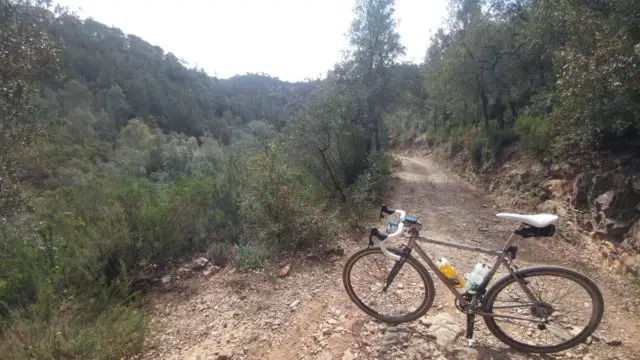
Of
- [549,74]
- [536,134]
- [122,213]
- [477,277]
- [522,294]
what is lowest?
[122,213]

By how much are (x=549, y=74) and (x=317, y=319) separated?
13365mm

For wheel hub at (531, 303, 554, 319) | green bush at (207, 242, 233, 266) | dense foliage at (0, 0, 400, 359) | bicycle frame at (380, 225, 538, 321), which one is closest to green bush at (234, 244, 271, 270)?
dense foliage at (0, 0, 400, 359)

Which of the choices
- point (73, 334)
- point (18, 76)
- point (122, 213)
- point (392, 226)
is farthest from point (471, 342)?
point (18, 76)

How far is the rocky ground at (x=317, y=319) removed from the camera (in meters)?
2.74

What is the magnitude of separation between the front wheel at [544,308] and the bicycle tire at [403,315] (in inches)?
19.2

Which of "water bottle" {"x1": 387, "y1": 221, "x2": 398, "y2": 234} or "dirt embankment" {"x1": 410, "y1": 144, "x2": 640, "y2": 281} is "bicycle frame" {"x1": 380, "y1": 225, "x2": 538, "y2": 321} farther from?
"dirt embankment" {"x1": 410, "y1": 144, "x2": 640, "y2": 281}

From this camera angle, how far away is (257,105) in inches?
2176

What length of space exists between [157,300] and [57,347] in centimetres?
175

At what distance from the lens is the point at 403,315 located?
9.87 ft

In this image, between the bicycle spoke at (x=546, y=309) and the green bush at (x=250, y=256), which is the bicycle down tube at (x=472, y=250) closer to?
the bicycle spoke at (x=546, y=309)

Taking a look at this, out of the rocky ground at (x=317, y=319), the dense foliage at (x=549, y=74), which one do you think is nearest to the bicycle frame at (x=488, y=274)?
the rocky ground at (x=317, y=319)

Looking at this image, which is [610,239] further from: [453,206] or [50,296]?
[50,296]

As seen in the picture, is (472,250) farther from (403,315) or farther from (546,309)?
(403,315)

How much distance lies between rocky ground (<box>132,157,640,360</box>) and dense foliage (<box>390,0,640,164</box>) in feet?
8.55
